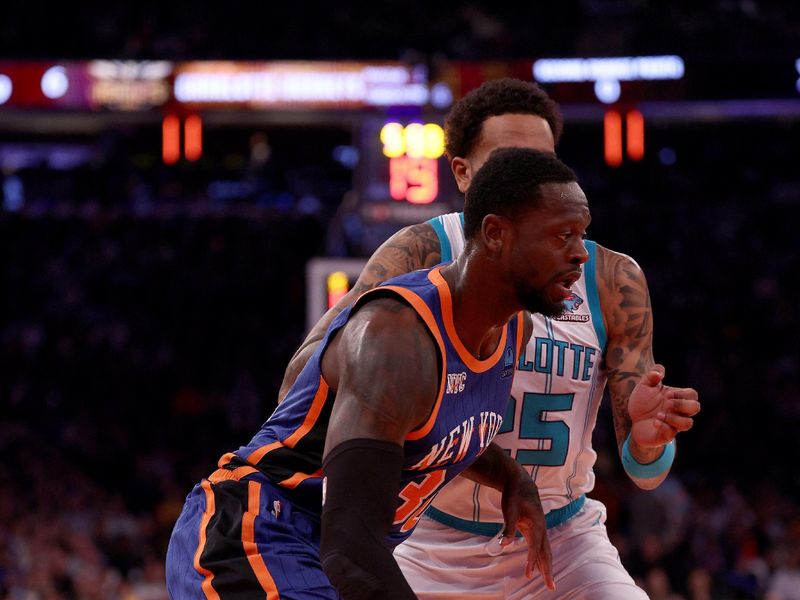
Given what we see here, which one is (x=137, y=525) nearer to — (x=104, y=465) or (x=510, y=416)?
(x=104, y=465)

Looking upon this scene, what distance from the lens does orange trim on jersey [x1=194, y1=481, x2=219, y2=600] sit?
2.64 metres

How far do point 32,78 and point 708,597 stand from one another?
9129 mm

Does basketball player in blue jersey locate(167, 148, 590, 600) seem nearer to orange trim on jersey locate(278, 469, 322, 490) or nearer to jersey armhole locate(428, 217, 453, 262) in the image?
orange trim on jersey locate(278, 469, 322, 490)

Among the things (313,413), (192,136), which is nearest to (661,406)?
(313,413)

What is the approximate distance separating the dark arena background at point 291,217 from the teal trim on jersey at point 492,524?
18.9 feet

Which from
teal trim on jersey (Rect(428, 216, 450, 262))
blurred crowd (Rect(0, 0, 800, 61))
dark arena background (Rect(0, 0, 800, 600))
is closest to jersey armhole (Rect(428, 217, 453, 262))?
teal trim on jersey (Rect(428, 216, 450, 262))

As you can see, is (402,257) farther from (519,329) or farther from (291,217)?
(291,217)

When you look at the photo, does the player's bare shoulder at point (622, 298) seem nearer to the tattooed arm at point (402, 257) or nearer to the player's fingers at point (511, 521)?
the tattooed arm at point (402, 257)

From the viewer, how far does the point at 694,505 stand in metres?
11.7

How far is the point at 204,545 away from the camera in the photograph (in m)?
2.72

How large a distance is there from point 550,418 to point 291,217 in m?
13.3

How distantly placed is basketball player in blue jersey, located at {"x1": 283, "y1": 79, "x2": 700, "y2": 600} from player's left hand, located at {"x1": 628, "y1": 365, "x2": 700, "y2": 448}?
0.27 m

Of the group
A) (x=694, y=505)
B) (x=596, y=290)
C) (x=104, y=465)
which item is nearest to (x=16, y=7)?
(x=104, y=465)

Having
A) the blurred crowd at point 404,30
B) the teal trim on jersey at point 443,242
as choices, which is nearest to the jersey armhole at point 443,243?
the teal trim on jersey at point 443,242
